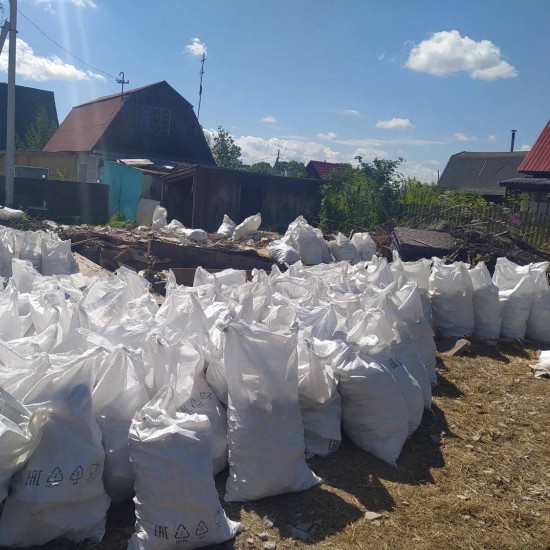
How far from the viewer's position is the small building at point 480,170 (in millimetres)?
26844

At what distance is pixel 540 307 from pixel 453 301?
3.43ft

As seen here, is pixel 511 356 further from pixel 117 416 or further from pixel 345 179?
pixel 345 179

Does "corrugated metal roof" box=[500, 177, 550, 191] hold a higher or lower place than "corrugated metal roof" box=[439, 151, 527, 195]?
lower

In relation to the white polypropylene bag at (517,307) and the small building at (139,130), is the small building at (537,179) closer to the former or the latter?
the white polypropylene bag at (517,307)

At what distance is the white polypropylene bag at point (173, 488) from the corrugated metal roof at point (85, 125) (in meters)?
19.5

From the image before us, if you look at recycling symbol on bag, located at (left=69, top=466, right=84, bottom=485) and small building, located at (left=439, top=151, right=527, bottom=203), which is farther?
small building, located at (left=439, top=151, right=527, bottom=203)

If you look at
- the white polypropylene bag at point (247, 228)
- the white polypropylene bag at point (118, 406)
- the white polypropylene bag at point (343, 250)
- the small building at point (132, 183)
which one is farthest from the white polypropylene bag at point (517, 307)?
the small building at point (132, 183)

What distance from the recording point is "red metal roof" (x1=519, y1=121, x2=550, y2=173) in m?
16.1

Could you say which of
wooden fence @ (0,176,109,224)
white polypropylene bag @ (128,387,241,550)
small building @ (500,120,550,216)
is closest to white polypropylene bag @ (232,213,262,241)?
wooden fence @ (0,176,109,224)

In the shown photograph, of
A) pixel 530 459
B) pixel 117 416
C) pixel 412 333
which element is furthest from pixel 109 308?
pixel 530 459

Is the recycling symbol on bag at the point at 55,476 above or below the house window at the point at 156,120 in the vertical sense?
below

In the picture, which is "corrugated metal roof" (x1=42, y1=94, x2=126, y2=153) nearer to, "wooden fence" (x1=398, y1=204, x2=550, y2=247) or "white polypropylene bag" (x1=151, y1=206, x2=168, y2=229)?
"white polypropylene bag" (x1=151, y1=206, x2=168, y2=229)

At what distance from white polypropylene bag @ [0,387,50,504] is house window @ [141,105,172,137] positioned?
21246mm

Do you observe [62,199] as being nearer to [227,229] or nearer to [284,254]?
[227,229]
